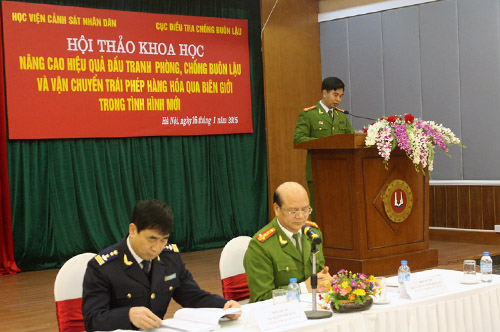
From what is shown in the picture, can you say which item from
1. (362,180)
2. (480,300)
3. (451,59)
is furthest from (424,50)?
(480,300)

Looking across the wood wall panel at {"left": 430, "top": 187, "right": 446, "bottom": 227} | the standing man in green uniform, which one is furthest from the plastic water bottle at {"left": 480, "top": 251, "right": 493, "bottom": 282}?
the wood wall panel at {"left": 430, "top": 187, "right": 446, "bottom": 227}

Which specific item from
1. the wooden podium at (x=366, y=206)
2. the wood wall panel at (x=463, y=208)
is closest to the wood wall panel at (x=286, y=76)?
the wood wall panel at (x=463, y=208)

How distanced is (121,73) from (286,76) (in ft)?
7.92

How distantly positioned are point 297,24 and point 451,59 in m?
2.19

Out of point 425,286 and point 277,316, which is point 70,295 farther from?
point 425,286

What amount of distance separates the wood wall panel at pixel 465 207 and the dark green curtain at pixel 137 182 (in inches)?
86.4

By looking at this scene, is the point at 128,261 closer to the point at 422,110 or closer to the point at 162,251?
the point at 162,251

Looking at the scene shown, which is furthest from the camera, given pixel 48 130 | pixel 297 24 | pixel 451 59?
pixel 297 24

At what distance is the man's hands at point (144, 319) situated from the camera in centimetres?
244

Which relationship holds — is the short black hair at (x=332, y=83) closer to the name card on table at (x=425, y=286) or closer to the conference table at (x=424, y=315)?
the conference table at (x=424, y=315)

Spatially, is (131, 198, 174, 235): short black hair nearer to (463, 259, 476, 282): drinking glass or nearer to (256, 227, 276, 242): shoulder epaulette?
(256, 227, 276, 242): shoulder epaulette

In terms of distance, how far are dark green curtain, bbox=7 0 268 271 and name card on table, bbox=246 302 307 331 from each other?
5.18m

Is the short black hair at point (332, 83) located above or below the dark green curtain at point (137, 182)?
above

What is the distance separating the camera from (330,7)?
9.38 m
